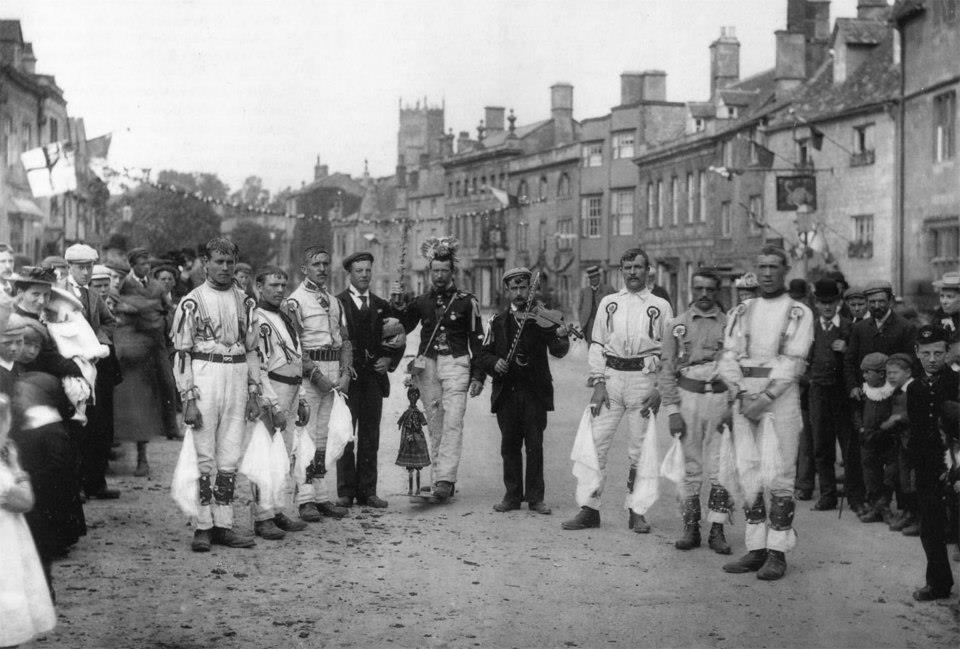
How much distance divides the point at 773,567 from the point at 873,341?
2.93 m

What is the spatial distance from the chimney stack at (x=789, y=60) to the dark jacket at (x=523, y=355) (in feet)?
111

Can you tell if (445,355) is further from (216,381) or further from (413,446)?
(216,381)

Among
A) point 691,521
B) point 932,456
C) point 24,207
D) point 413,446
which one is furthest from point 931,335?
point 24,207

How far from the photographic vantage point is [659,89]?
5797cm

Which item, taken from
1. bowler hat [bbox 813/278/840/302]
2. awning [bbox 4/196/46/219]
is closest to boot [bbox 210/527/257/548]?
bowler hat [bbox 813/278/840/302]

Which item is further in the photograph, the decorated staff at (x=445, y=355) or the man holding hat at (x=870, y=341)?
the decorated staff at (x=445, y=355)

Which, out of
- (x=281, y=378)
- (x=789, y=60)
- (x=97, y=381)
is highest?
(x=789, y=60)

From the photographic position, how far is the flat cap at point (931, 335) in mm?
8156

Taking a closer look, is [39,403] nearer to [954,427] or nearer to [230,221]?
[954,427]

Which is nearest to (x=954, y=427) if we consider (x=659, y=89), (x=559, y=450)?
(x=559, y=450)

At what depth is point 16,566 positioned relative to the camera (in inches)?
200

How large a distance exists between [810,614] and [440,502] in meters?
4.16

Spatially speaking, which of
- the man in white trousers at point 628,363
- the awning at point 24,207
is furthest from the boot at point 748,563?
the awning at point 24,207

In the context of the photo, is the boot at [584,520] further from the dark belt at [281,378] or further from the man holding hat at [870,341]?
the dark belt at [281,378]
